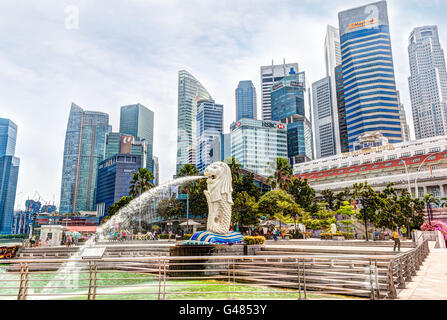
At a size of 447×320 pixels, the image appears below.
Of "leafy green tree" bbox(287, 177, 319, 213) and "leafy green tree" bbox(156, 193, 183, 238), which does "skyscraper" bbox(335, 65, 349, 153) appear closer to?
"leafy green tree" bbox(287, 177, 319, 213)

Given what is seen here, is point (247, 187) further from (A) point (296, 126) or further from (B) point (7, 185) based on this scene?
(A) point (296, 126)

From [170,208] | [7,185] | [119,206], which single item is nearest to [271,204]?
[170,208]

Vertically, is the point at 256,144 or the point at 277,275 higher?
the point at 256,144

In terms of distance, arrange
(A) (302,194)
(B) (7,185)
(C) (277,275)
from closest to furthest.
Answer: (C) (277,275) < (A) (302,194) < (B) (7,185)

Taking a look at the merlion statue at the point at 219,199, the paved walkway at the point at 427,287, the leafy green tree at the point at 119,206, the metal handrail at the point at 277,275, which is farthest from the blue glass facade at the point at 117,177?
the paved walkway at the point at 427,287

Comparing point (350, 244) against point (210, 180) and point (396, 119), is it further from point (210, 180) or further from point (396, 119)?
point (396, 119)

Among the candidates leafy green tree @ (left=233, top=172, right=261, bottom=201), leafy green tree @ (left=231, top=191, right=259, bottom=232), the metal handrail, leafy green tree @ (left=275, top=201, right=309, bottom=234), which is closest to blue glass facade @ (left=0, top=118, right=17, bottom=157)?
leafy green tree @ (left=231, top=191, right=259, bottom=232)

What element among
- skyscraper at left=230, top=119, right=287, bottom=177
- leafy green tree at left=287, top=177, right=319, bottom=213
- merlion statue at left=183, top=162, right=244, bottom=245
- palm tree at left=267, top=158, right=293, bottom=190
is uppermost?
skyscraper at left=230, top=119, right=287, bottom=177

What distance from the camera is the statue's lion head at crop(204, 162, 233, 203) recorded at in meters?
19.6

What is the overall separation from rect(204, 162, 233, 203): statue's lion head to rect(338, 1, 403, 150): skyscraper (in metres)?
114

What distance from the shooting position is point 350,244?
25188mm

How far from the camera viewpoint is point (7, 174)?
90688mm

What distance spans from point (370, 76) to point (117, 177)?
122783 millimetres
